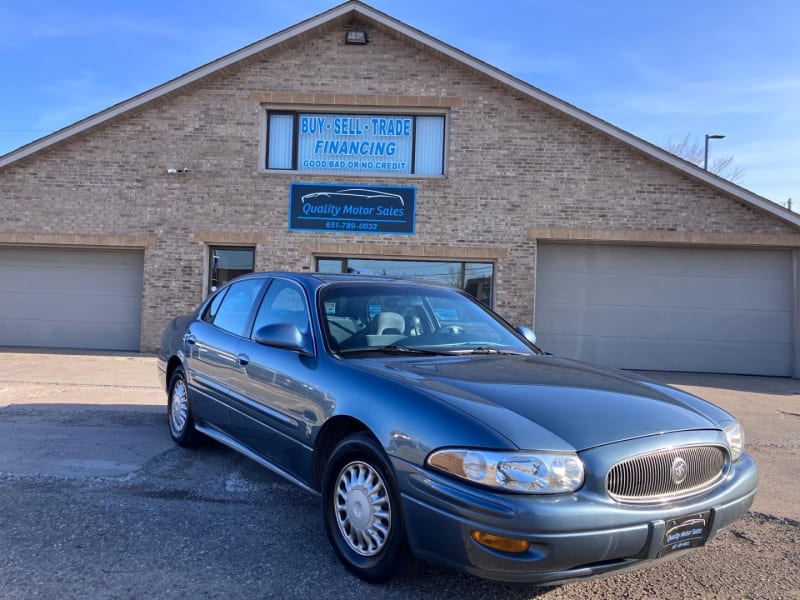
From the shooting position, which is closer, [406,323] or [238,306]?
[406,323]

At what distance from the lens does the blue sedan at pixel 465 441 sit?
258cm

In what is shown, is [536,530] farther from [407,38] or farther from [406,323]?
[407,38]

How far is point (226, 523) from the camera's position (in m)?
3.91

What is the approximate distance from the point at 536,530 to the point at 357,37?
11899 millimetres

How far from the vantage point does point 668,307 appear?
40.7 ft

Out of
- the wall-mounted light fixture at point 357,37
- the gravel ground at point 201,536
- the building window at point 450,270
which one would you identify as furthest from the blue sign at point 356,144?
the gravel ground at point 201,536

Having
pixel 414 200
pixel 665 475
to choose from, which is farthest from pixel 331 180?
pixel 665 475

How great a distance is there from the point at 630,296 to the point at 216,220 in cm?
826

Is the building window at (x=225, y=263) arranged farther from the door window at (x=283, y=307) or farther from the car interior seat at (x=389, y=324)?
the car interior seat at (x=389, y=324)

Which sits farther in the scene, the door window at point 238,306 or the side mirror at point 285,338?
the door window at point 238,306

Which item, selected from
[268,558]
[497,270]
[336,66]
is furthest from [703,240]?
[268,558]

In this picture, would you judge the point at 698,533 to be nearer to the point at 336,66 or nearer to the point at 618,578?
the point at 618,578

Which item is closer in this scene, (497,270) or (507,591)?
(507,591)

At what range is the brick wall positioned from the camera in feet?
40.3
